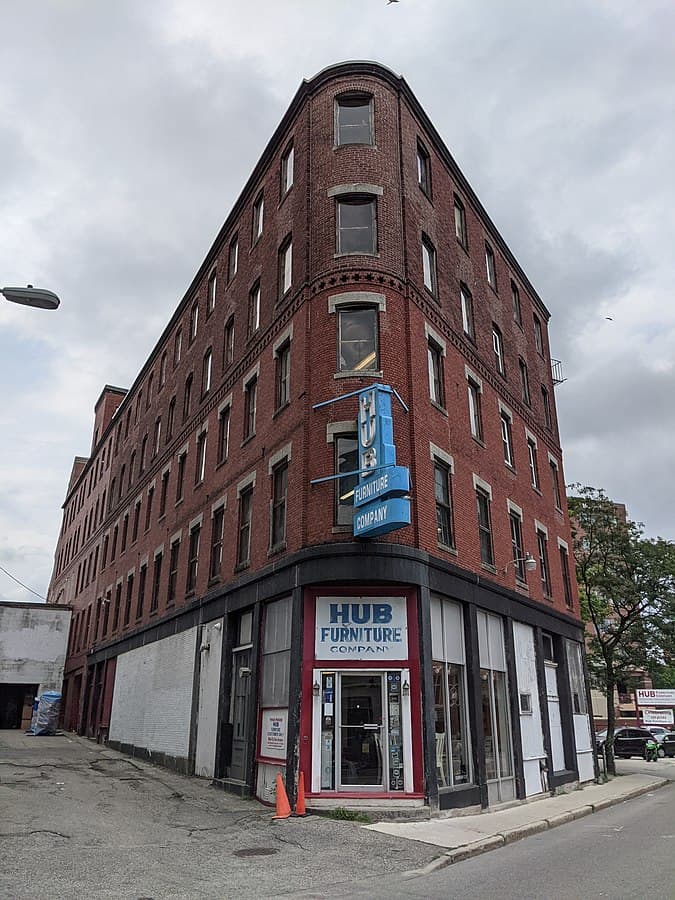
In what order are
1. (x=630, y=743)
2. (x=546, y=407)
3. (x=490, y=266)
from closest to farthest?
(x=490, y=266) < (x=546, y=407) < (x=630, y=743)

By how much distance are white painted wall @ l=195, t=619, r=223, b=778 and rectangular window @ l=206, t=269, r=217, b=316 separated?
39.2ft

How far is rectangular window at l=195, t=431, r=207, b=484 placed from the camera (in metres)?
24.2

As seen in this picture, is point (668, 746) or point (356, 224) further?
point (668, 746)

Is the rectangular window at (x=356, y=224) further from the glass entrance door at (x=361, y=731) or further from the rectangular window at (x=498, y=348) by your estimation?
the glass entrance door at (x=361, y=731)

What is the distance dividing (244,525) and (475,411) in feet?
24.4

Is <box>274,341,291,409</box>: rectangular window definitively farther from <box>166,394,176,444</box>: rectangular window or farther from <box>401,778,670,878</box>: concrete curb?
<box>166,394,176,444</box>: rectangular window

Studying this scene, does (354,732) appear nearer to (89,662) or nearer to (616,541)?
(616,541)

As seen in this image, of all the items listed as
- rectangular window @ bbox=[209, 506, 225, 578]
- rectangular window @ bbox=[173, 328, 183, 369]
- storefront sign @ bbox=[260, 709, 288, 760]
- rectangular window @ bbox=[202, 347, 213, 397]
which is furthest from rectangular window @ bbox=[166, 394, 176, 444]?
storefront sign @ bbox=[260, 709, 288, 760]

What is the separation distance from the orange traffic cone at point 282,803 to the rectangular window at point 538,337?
2041 cm

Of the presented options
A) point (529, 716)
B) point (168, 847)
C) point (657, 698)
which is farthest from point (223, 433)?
point (657, 698)

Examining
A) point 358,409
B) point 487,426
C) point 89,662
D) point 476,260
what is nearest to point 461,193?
point 476,260

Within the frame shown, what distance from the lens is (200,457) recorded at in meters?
24.8

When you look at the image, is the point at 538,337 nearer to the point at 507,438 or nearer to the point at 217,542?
the point at 507,438

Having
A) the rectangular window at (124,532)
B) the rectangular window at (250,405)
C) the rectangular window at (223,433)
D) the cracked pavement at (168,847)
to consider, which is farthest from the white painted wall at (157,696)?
the rectangular window at (250,405)
